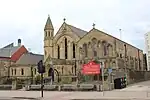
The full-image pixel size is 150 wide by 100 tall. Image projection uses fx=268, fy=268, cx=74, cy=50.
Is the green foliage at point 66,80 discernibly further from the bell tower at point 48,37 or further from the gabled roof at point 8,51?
the gabled roof at point 8,51

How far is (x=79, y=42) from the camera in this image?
201ft

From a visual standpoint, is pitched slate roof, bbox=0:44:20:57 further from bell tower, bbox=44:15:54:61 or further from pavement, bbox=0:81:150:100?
pavement, bbox=0:81:150:100

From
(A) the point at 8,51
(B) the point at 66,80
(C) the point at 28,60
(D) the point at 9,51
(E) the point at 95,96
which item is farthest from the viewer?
(A) the point at 8,51

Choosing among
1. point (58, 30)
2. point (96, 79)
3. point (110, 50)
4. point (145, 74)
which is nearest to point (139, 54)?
point (145, 74)

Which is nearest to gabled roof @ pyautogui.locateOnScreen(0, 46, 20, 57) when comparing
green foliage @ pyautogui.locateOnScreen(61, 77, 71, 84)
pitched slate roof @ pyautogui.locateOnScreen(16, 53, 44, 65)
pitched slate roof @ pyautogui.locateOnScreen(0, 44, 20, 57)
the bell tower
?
pitched slate roof @ pyautogui.locateOnScreen(0, 44, 20, 57)

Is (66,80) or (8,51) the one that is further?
(8,51)

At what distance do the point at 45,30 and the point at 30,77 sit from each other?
12609 millimetres

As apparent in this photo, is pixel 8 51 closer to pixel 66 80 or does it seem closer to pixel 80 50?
pixel 80 50

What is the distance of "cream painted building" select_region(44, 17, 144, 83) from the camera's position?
57.1 m

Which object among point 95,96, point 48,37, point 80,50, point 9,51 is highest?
point 48,37

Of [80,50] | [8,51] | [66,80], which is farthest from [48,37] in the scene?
[8,51]

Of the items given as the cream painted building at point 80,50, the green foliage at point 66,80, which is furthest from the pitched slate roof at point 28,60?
the green foliage at point 66,80

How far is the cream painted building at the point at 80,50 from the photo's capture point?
187ft

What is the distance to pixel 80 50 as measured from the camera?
60.8 meters
